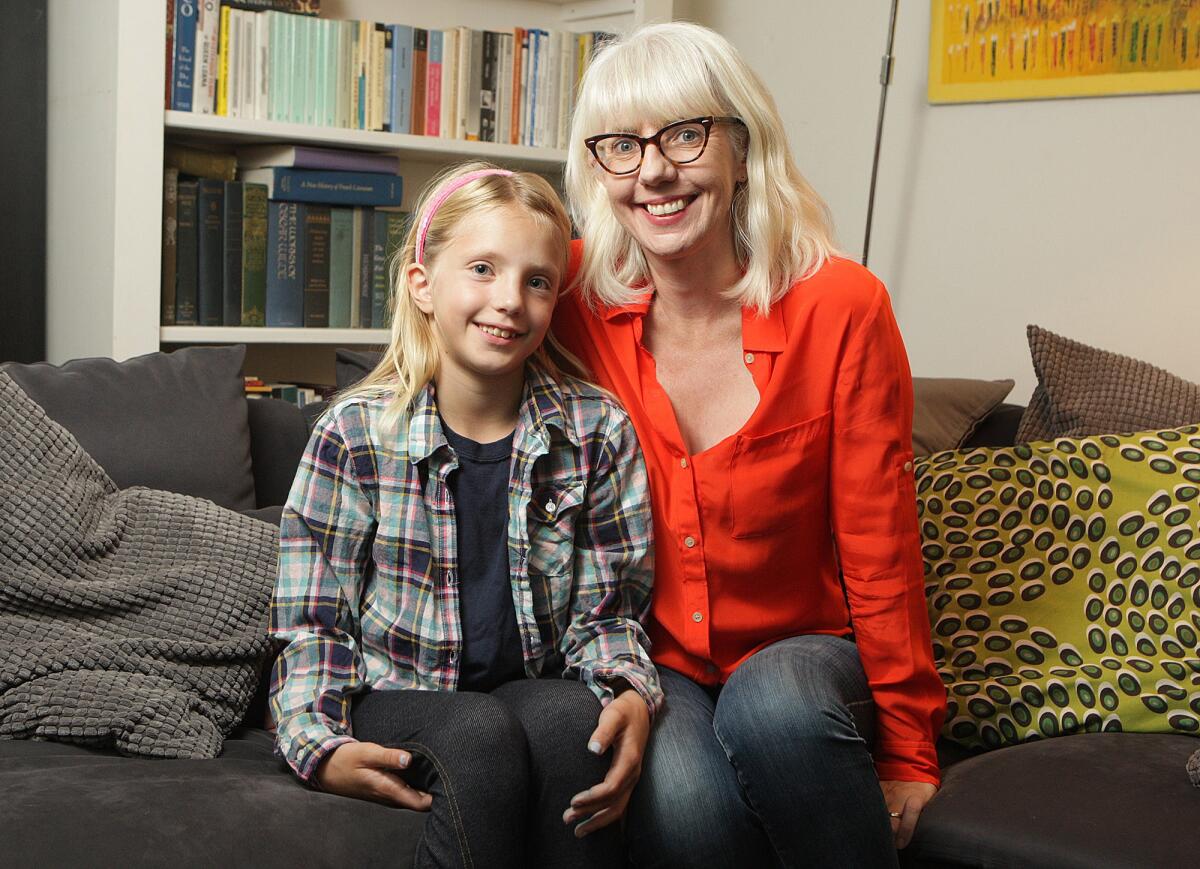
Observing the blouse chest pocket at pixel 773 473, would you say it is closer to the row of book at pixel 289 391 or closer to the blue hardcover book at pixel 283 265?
the row of book at pixel 289 391

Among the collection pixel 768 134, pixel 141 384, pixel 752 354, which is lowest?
pixel 141 384

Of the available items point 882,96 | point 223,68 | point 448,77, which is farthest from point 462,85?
point 882,96

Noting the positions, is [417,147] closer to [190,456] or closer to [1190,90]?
[190,456]

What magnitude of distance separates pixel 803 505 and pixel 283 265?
1.46 m

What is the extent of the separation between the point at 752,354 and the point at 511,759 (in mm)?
559

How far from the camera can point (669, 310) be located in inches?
62.2

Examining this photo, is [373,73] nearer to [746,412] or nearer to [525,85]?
[525,85]

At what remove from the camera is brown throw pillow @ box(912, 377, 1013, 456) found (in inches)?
81.6

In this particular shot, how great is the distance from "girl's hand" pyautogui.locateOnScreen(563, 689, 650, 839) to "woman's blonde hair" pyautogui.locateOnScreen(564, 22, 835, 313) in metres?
0.50

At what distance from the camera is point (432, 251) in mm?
1464

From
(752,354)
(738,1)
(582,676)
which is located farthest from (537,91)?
(582,676)

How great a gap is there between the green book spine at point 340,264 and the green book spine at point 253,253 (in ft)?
0.49

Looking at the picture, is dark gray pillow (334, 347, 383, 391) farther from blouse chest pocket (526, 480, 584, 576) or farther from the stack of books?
the stack of books

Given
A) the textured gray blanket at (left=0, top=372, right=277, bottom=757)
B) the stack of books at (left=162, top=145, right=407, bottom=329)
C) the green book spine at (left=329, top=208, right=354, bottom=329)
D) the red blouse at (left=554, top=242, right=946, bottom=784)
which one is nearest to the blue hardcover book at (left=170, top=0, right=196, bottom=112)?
the stack of books at (left=162, top=145, right=407, bottom=329)
